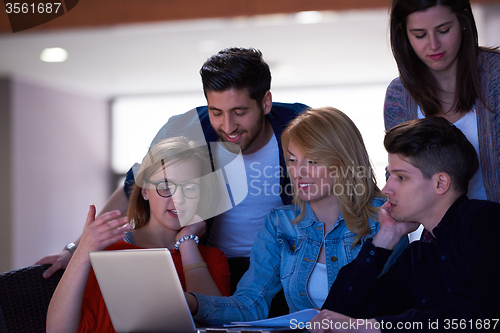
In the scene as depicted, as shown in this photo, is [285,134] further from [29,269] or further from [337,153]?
[29,269]

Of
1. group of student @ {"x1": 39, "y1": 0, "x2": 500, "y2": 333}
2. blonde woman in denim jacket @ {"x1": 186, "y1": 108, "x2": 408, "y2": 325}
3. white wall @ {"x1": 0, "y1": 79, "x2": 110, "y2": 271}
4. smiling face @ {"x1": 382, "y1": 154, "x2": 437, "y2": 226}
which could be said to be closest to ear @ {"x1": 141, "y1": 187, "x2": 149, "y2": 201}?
group of student @ {"x1": 39, "y1": 0, "x2": 500, "y2": 333}

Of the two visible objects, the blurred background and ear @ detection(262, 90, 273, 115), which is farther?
the blurred background

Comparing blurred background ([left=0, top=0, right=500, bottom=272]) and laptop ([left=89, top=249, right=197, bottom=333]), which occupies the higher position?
blurred background ([left=0, top=0, right=500, bottom=272])

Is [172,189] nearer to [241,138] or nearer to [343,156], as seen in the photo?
[241,138]

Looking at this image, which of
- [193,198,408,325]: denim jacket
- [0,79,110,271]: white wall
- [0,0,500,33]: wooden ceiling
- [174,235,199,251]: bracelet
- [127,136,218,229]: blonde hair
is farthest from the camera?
[0,79,110,271]: white wall

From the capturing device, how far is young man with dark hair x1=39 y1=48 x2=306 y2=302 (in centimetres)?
167

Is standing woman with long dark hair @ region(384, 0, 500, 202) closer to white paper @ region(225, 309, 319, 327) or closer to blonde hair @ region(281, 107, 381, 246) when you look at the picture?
blonde hair @ region(281, 107, 381, 246)

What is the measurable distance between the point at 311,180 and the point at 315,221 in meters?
0.12

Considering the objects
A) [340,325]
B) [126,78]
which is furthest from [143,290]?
[126,78]

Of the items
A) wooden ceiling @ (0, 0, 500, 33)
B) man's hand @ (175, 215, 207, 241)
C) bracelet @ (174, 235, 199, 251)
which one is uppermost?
wooden ceiling @ (0, 0, 500, 33)

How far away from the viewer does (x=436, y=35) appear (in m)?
1.42

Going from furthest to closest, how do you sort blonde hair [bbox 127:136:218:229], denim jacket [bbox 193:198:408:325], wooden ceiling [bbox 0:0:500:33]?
1. wooden ceiling [bbox 0:0:500:33]
2. blonde hair [bbox 127:136:218:229]
3. denim jacket [bbox 193:198:408:325]

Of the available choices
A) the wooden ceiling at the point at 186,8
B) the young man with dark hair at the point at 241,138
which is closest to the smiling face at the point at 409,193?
the young man with dark hair at the point at 241,138

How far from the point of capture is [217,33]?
3.64 meters
